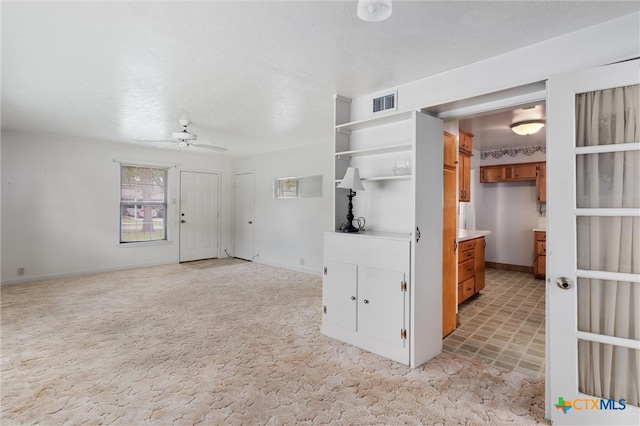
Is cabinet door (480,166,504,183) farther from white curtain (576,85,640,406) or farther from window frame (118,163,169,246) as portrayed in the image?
window frame (118,163,169,246)

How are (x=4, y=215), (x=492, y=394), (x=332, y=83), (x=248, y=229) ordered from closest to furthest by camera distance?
(x=492, y=394)
(x=332, y=83)
(x=4, y=215)
(x=248, y=229)

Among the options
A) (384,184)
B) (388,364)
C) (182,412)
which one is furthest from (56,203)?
(388,364)

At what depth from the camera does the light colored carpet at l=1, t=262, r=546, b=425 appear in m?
2.03

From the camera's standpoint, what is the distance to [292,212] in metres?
6.54

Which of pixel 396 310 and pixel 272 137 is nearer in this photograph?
pixel 396 310

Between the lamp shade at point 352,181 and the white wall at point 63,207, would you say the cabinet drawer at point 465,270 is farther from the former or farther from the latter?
the white wall at point 63,207

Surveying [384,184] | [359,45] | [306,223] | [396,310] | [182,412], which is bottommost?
[182,412]

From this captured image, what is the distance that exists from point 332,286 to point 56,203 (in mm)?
5388

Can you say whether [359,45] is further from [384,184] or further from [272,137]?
[272,137]

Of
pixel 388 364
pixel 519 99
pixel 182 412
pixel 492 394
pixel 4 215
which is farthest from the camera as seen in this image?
pixel 4 215

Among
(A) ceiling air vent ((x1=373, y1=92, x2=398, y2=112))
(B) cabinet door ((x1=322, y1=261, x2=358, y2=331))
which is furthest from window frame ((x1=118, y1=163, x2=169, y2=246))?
(A) ceiling air vent ((x1=373, y1=92, x2=398, y2=112))

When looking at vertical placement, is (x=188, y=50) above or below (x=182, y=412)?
above

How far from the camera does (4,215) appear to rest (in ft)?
16.8

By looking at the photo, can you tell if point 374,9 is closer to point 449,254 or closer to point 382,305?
point 382,305
